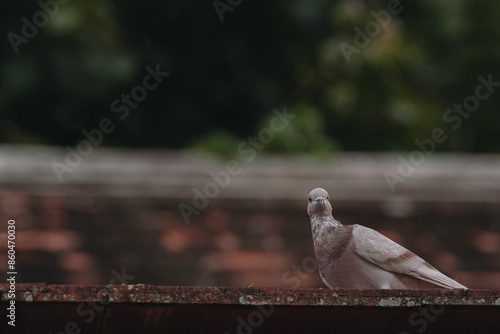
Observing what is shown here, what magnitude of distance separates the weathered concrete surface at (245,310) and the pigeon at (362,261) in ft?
1.13

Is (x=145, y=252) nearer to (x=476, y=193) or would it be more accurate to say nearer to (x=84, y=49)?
(x=476, y=193)

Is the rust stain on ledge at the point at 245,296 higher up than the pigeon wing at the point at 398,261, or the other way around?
the pigeon wing at the point at 398,261

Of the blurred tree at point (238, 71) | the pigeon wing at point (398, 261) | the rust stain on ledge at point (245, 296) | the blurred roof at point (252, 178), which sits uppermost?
the blurred tree at point (238, 71)

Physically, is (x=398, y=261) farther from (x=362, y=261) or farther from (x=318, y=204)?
(x=318, y=204)

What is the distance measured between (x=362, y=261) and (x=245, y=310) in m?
0.63

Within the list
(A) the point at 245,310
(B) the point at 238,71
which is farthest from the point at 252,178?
(A) the point at 245,310

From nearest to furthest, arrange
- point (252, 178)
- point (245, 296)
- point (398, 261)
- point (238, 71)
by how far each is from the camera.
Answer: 1. point (245, 296)
2. point (398, 261)
3. point (252, 178)
4. point (238, 71)

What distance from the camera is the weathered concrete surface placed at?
327cm

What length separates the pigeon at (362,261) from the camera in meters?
3.82

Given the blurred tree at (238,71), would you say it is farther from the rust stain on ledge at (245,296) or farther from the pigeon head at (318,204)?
the rust stain on ledge at (245,296)

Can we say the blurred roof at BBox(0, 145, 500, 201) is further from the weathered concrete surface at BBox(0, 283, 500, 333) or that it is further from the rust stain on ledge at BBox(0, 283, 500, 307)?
the rust stain on ledge at BBox(0, 283, 500, 307)

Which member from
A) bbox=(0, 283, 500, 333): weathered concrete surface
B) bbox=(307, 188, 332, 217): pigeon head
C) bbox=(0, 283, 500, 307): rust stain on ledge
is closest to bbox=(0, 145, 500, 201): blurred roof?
bbox=(307, 188, 332, 217): pigeon head

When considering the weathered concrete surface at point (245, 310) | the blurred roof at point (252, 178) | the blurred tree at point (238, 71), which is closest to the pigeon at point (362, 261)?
the weathered concrete surface at point (245, 310)

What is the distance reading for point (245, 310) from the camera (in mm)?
3365
